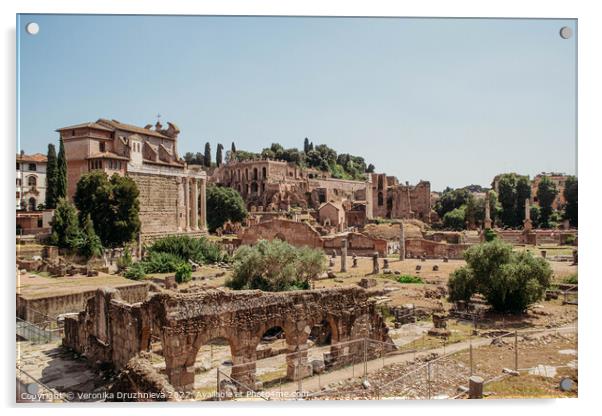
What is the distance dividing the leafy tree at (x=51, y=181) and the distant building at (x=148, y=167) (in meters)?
2.94

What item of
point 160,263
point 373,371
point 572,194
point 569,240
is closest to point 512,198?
point 569,240

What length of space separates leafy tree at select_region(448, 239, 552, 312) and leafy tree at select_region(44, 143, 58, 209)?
69.3ft

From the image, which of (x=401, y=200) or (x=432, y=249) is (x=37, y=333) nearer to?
(x=432, y=249)

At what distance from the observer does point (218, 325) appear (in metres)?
11.6

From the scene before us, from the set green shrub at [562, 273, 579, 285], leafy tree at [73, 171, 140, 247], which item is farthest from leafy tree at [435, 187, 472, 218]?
leafy tree at [73, 171, 140, 247]

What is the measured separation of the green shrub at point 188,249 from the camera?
30.3 metres

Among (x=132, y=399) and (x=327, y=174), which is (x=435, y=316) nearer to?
(x=132, y=399)

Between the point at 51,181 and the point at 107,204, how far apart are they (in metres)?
3.65

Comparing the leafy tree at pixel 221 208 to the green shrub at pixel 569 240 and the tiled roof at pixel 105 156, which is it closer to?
the tiled roof at pixel 105 156

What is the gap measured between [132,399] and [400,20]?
9.08 metres

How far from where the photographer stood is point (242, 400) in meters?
9.55

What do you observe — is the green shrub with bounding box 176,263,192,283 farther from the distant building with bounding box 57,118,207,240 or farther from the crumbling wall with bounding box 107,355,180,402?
the crumbling wall with bounding box 107,355,180,402

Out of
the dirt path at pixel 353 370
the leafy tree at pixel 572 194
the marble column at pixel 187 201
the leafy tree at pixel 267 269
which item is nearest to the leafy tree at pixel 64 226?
the leafy tree at pixel 267 269

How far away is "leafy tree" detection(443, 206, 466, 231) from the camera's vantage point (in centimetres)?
5834
